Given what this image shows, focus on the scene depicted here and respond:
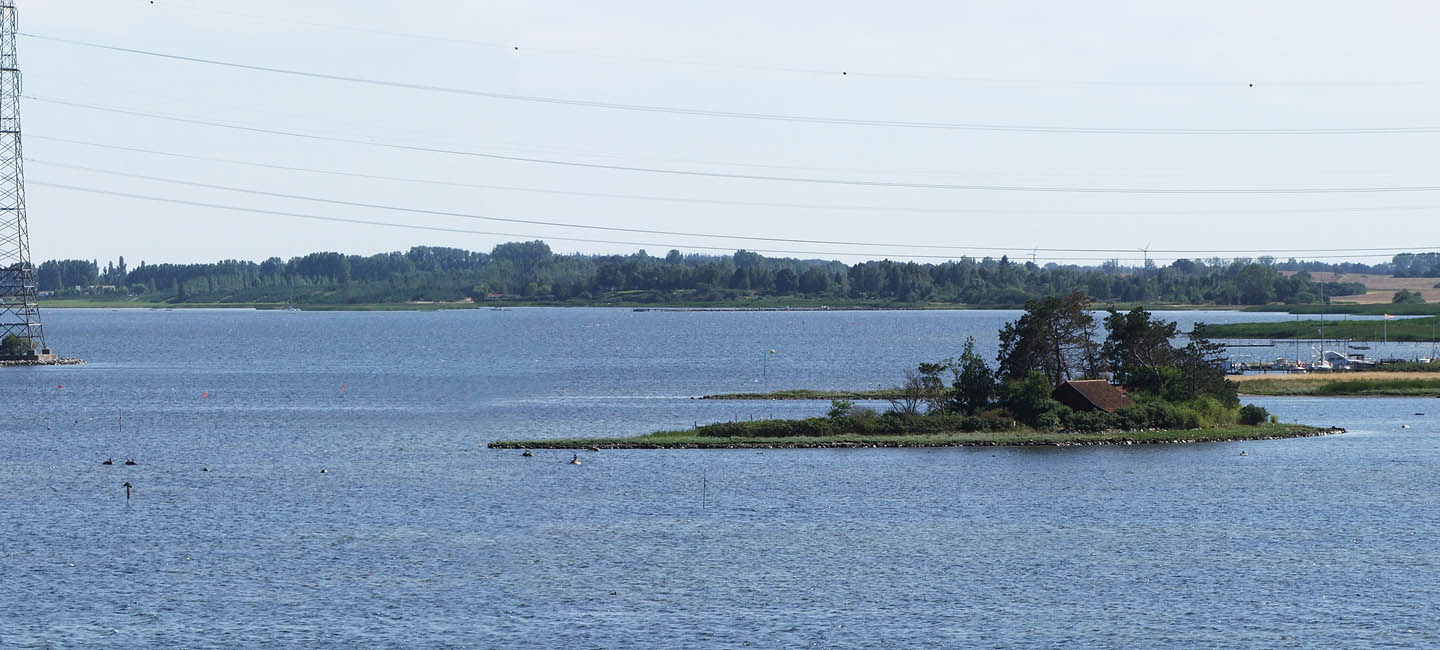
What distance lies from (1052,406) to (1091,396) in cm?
402

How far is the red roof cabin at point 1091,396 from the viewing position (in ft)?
396

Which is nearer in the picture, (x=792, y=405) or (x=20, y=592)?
(x=20, y=592)

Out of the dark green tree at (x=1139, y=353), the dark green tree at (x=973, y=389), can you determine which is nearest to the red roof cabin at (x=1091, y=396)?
the dark green tree at (x=1139, y=353)

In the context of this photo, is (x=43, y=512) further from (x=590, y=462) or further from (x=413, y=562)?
(x=590, y=462)

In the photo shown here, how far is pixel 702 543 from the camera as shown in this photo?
76.4 metres

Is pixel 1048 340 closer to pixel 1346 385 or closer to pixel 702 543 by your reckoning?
pixel 702 543

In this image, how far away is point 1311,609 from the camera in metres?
61.8

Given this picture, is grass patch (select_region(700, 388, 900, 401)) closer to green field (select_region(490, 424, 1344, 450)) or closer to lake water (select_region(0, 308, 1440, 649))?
lake water (select_region(0, 308, 1440, 649))

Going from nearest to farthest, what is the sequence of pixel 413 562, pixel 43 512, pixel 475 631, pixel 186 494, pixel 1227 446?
pixel 475 631 → pixel 413 562 → pixel 43 512 → pixel 186 494 → pixel 1227 446

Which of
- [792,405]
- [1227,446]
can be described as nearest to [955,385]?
[1227,446]

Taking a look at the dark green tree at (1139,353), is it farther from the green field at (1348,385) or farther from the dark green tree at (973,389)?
the green field at (1348,385)

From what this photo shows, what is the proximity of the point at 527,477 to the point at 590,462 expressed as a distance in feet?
24.7

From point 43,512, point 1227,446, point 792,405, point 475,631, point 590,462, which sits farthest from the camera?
point 792,405

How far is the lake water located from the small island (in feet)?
11.4
